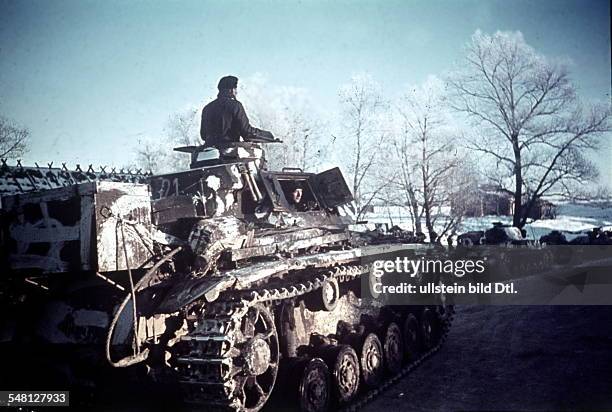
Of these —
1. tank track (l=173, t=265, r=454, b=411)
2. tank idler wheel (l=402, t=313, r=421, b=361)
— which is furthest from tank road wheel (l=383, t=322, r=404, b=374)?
A: tank track (l=173, t=265, r=454, b=411)

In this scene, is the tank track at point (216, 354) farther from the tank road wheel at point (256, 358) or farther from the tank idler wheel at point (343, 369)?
the tank idler wheel at point (343, 369)

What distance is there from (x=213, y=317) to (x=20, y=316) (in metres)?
2.36

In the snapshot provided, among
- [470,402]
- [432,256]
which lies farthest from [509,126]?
[470,402]

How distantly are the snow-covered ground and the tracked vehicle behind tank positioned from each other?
807 cm

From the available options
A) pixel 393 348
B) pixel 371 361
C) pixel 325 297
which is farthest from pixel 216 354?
pixel 393 348

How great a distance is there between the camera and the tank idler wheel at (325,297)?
6250mm

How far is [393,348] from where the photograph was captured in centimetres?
766

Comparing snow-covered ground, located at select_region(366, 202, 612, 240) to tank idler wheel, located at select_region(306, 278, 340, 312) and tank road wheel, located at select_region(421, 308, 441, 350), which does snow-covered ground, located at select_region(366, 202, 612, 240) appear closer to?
tank road wheel, located at select_region(421, 308, 441, 350)

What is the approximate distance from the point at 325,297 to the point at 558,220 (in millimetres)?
16067

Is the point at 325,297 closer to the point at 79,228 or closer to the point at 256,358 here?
the point at 256,358

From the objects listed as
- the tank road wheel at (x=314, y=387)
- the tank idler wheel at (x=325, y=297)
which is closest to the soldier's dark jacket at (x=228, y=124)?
the tank idler wheel at (x=325, y=297)

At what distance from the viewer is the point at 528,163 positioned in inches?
792

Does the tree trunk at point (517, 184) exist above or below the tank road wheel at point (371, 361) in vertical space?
above

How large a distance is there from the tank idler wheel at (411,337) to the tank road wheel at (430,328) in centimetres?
15
